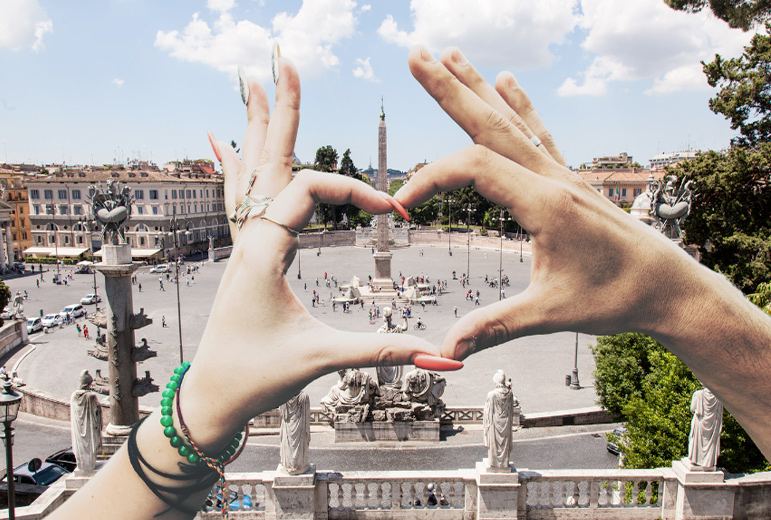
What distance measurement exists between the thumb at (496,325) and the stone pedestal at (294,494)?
5814 mm

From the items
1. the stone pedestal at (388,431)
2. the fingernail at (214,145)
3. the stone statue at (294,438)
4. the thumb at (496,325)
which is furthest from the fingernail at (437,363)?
the stone pedestal at (388,431)

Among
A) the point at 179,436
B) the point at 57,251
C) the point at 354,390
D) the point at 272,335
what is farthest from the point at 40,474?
the point at 57,251

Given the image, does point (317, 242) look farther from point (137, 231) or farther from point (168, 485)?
point (168, 485)

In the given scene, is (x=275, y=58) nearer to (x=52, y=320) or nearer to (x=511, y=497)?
(x=511, y=497)

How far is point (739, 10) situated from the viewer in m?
15.3

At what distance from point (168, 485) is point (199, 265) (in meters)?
56.1

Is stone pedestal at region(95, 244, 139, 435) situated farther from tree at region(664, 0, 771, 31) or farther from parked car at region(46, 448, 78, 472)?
tree at region(664, 0, 771, 31)

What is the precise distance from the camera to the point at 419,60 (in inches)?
129

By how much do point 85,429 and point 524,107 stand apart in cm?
748

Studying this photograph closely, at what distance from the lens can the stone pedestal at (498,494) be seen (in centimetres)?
811

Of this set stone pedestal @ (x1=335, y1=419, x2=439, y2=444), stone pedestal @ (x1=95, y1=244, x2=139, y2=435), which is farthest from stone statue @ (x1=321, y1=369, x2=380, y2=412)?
stone pedestal @ (x1=95, y1=244, x2=139, y2=435)

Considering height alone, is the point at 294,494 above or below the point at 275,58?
below

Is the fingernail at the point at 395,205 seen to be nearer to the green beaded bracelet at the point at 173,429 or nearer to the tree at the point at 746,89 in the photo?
the green beaded bracelet at the point at 173,429

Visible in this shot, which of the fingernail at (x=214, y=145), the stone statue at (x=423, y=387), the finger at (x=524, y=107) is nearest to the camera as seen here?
the finger at (x=524, y=107)
